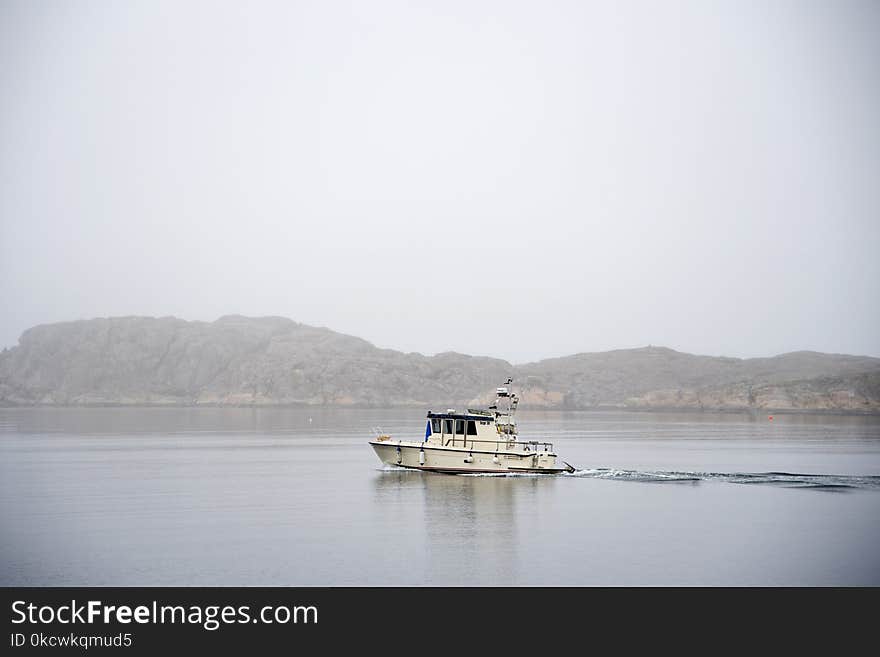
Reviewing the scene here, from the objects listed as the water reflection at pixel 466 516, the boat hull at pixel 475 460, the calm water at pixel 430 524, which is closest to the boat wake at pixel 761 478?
the calm water at pixel 430 524

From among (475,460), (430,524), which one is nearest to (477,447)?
(475,460)

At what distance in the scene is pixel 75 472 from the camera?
70.0 meters

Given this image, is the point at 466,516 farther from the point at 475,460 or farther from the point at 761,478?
the point at 761,478

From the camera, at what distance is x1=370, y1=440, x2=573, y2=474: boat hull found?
61625mm

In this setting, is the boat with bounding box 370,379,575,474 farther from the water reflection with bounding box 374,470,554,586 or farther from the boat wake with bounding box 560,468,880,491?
the boat wake with bounding box 560,468,880,491

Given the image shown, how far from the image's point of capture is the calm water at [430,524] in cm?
3381

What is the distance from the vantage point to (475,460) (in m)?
61.7

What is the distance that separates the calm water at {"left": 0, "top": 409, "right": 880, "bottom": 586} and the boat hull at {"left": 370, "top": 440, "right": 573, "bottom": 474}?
0.89 meters

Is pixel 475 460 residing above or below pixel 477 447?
below

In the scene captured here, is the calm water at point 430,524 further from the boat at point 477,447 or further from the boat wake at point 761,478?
the boat at point 477,447

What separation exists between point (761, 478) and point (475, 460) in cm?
2095
